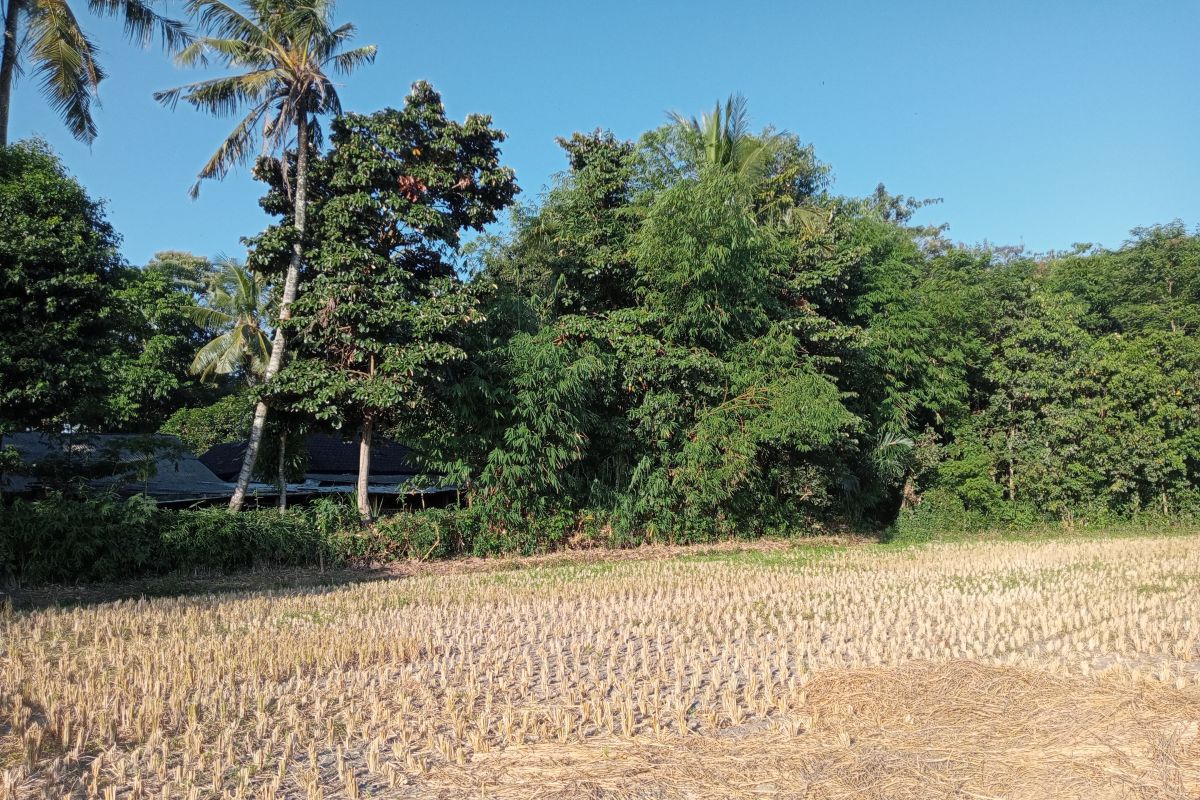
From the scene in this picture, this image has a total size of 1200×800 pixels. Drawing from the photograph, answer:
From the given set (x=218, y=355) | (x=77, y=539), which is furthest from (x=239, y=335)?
(x=77, y=539)

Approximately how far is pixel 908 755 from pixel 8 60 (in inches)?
630

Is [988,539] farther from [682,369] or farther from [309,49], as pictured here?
[309,49]

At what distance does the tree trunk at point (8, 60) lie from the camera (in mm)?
12203

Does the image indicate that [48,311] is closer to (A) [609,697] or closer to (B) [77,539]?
(B) [77,539]

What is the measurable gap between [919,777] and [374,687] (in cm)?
341

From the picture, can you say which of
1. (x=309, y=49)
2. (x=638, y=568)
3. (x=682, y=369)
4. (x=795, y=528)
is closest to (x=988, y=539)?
(x=795, y=528)

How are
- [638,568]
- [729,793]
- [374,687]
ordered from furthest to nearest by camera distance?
[638,568], [374,687], [729,793]

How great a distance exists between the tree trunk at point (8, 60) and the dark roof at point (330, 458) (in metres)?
8.04

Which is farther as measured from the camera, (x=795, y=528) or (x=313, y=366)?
(x=795, y=528)

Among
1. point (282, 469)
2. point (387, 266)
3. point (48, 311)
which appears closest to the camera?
point (48, 311)

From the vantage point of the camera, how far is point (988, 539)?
17.6 m

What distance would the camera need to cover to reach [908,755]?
3.77 m

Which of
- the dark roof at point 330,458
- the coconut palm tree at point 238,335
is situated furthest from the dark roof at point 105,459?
the coconut palm tree at point 238,335

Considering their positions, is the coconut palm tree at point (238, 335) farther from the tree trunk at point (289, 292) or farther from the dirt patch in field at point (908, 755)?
the dirt patch in field at point (908, 755)
